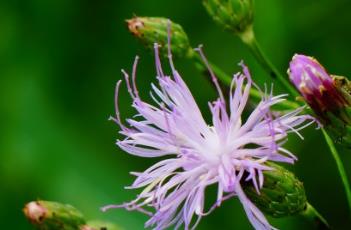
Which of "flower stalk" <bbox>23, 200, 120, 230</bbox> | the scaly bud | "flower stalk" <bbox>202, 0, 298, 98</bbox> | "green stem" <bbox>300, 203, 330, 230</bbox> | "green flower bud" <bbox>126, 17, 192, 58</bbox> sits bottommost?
"green stem" <bbox>300, 203, 330, 230</bbox>

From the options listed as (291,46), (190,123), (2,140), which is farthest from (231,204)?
(190,123)

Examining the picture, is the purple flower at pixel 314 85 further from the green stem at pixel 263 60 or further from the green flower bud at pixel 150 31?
the green flower bud at pixel 150 31

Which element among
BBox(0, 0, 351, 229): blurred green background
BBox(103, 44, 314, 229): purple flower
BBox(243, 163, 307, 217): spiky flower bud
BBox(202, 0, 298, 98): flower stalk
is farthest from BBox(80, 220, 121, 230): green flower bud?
BBox(202, 0, 298, 98): flower stalk

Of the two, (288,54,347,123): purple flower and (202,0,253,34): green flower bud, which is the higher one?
(202,0,253,34): green flower bud

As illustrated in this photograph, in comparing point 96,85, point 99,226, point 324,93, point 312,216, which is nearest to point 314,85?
point 324,93

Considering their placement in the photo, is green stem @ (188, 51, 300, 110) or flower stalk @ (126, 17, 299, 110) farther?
flower stalk @ (126, 17, 299, 110)

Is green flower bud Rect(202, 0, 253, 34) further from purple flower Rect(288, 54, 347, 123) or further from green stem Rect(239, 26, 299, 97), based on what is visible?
purple flower Rect(288, 54, 347, 123)

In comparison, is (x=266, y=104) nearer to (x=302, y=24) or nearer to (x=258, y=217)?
(x=258, y=217)

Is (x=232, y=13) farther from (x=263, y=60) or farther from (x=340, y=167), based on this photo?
(x=340, y=167)
